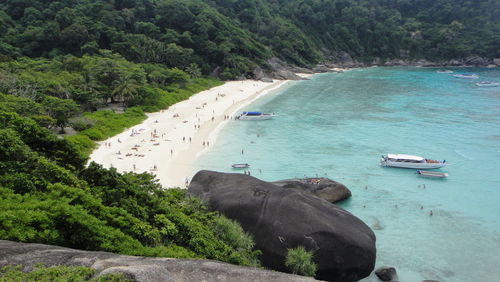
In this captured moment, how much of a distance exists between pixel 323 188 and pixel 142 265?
70.6ft

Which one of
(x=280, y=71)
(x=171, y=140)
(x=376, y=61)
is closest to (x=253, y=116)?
(x=171, y=140)

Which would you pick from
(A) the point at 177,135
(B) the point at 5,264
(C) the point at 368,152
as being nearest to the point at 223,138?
(A) the point at 177,135

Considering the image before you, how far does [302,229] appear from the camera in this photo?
19438 millimetres

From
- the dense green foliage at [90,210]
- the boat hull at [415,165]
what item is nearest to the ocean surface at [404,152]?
the boat hull at [415,165]

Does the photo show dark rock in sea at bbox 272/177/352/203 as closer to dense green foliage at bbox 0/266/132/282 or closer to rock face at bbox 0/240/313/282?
rock face at bbox 0/240/313/282

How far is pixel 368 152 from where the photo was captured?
40.9 metres

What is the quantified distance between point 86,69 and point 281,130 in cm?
3342

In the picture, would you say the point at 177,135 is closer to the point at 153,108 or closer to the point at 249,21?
the point at 153,108

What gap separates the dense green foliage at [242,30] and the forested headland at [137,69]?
41cm

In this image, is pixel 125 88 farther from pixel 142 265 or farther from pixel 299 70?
pixel 299 70

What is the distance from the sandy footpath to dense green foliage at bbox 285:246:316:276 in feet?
49.5

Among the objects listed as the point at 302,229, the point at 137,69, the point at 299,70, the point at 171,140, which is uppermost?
the point at 299,70

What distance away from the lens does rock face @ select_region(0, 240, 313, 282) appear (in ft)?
29.2

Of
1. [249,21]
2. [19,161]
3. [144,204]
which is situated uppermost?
[249,21]
